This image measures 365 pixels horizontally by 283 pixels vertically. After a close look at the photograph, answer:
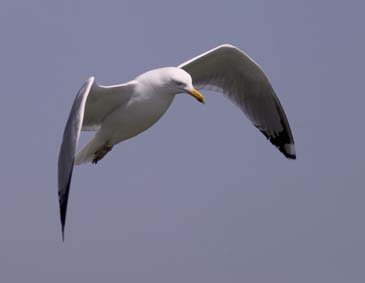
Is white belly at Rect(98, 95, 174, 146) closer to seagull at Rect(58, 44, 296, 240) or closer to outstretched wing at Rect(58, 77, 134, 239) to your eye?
seagull at Rect(58, 44, 296, 240)

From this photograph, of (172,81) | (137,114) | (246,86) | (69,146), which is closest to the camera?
(69,146)

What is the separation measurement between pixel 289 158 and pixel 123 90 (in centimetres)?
275

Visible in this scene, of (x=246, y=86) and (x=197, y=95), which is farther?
(x=246, y=86)

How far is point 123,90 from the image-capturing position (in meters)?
9.70

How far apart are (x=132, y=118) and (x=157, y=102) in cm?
32

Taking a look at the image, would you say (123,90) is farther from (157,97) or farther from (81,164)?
(81,164)

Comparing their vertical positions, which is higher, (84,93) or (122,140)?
(84,93)

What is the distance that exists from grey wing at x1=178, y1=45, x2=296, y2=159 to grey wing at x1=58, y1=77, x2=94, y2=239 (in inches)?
76.4

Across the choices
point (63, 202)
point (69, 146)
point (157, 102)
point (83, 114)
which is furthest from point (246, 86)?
point (63, 202)

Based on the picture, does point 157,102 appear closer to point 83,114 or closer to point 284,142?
point 83,114

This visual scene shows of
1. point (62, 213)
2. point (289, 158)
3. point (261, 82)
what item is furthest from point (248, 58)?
point (62, 213)

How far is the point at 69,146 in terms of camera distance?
8852 mm

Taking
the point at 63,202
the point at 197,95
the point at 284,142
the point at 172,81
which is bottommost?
the point at 284,142

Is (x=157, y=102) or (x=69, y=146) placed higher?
(x=157, y=102)
